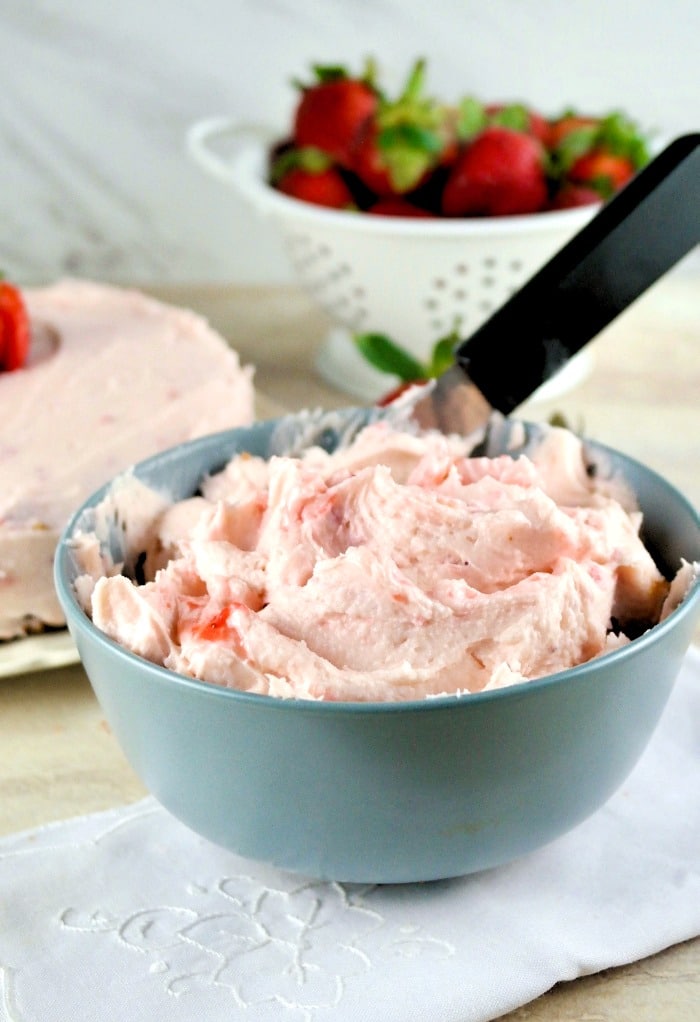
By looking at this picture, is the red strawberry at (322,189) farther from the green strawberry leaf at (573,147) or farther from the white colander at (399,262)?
the green strawberry leaf at (573,147)

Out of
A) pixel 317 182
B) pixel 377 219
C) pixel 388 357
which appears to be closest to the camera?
pixel 388 357

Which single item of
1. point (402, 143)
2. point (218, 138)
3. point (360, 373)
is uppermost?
point (402, 143)

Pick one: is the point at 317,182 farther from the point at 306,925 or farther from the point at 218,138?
the point at 306,925

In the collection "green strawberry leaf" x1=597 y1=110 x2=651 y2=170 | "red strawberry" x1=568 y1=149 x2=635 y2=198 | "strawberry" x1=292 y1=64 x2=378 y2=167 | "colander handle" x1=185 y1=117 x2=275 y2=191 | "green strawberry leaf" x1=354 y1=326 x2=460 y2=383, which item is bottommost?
"green strawberry leaf" x1=354 y1=326 x2=460 y2=383

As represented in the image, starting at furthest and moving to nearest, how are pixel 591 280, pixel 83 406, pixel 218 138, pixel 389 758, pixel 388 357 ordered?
pixel 218 138
pixel 388 357
pixel 83 406
pixel 591 280
pixel 389 758

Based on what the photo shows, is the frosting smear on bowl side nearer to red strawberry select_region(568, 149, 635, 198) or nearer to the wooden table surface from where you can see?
the wooden table surface

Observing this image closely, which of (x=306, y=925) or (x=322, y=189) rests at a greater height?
(x=322, y=189)

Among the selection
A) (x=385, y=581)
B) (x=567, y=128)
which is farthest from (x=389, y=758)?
(x=567, y=128)

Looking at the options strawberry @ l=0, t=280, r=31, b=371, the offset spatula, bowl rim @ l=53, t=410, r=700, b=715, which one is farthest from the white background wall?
bowl rim @ l=53, t=410, r=700, b=715
